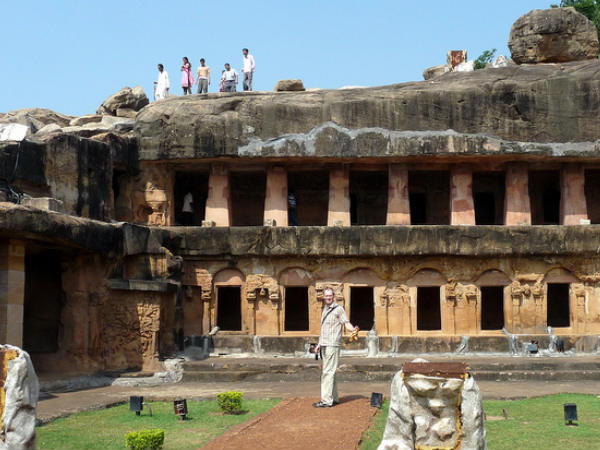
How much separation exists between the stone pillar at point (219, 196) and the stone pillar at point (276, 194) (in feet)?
3.72

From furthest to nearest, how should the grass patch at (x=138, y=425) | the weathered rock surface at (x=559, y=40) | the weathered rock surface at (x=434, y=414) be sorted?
the weathered rock surface at (x=559, y=40), the grass patch at (x=138, y=425), the weathered rock surface at (x=434, y=414)

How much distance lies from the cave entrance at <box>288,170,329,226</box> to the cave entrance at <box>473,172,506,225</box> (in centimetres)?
483

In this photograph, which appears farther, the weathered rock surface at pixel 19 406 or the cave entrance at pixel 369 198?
the cave entrance at pixel 369 198

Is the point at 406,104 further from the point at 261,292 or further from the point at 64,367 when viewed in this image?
the point at 64,367

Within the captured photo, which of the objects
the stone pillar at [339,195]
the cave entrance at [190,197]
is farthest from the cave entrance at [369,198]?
the cave entrance at [190,197]

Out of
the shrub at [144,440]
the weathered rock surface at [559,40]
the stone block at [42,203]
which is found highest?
the weathered rock surface at [559,40]

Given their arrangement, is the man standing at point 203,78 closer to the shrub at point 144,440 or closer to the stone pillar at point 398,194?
the stone pillar at point 398,194

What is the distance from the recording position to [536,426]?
9258 mm

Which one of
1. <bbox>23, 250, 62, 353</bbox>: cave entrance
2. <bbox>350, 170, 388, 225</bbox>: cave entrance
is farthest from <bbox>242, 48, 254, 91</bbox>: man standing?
<bbox>23, 250, 62, 353</bbox>: cave entrance

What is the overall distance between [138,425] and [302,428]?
2312 millimetres

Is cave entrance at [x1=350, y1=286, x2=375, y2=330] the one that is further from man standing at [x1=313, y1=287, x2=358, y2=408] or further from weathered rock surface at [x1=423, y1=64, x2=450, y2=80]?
man standing at [x1=313, y1=287, x2=358, y2=408]

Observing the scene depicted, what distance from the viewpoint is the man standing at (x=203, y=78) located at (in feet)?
75.6

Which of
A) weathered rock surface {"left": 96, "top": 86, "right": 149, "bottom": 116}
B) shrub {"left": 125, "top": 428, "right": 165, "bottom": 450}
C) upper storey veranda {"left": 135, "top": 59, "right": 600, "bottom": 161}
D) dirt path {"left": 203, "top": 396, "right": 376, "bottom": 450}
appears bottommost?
dirt path {"left": 203, "top": 396, "right": 376, "bottom": 450}

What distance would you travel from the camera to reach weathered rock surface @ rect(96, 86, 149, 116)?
2338 cm
